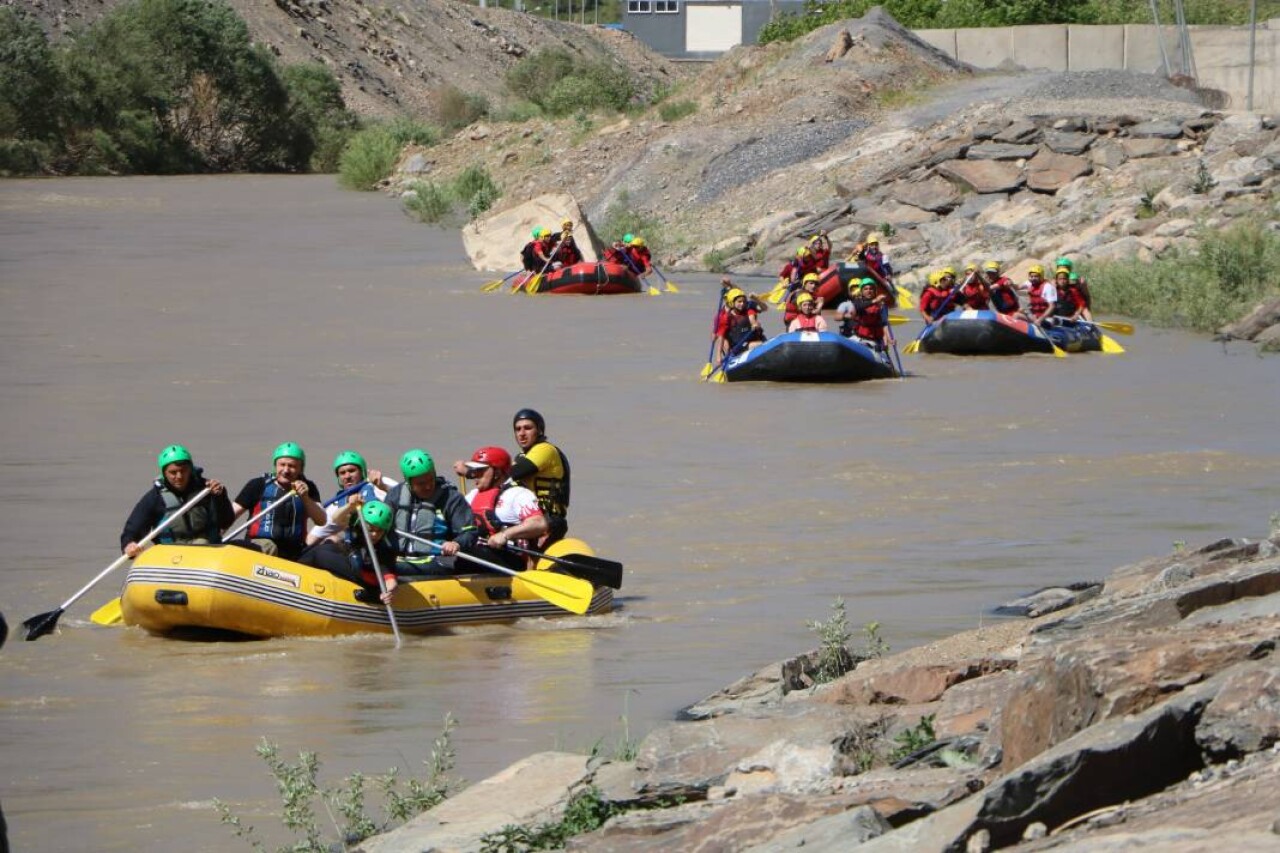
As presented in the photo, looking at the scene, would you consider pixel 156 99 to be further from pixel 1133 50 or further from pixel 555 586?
pixel 555 586

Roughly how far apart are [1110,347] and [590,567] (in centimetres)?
1467

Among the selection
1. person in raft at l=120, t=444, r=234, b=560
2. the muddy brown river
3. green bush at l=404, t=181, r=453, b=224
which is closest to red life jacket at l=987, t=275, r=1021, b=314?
the muddy brown river

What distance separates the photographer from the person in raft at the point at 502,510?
11891 mm

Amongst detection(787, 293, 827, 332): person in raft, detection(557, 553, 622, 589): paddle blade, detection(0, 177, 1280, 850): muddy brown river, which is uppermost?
A: detection(787, 293, 827, 332): person in raft

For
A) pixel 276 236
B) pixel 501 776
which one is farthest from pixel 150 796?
pixel 276 236

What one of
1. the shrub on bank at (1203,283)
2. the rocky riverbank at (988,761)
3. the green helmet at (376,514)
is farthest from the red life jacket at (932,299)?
the rocky riverbank at (988,761)

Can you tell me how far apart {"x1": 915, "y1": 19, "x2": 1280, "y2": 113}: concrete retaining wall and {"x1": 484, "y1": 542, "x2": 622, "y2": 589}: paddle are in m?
36.8

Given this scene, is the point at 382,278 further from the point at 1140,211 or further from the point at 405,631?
the point at 405,631

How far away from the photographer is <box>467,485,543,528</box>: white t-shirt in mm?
11984

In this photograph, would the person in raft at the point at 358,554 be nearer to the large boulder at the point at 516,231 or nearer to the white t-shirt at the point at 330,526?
the white t-shirt at the point at 330,526

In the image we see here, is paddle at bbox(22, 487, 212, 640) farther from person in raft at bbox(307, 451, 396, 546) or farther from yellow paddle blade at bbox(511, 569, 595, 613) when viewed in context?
yellow paddle blade at bbox(511, 569, 595, 613)

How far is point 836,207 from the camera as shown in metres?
38.1

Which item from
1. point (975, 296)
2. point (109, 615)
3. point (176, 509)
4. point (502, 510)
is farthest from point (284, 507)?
point (975, 296)

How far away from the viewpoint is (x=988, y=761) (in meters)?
5.58
